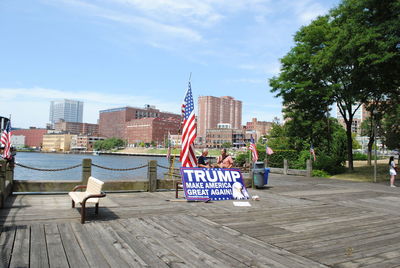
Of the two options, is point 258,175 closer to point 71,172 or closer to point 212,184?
point 212,184

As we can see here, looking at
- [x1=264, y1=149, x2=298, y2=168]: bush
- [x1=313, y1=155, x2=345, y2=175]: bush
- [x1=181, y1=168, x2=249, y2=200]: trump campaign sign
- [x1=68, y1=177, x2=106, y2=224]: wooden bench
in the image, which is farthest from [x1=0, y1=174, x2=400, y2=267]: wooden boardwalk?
[x1=264, y1=149, x2=298, y2=168]: bush

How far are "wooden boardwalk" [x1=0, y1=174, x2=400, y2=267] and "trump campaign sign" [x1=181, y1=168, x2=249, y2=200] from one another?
0.73 m

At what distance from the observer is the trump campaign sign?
11.7 m

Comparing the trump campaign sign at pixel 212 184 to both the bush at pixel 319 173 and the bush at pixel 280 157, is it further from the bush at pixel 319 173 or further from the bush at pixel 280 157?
the bush at pixel 280 157

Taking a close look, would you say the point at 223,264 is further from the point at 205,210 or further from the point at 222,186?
the point at 222,186

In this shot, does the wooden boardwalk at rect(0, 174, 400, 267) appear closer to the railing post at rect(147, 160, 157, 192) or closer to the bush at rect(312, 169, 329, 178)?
the railing post at rect(147, 160, 157, 192)

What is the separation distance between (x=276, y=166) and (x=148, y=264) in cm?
2922

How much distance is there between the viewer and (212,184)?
1217 cm

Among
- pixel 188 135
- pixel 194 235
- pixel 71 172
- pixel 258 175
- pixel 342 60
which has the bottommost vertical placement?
pixel 71 172

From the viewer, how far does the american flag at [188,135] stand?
11648mm

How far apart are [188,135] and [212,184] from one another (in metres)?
2.21

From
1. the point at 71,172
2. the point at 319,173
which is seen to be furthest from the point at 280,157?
the point at 71,172

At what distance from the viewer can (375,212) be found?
10469mm

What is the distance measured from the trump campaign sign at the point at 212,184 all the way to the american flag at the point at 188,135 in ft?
1.21
